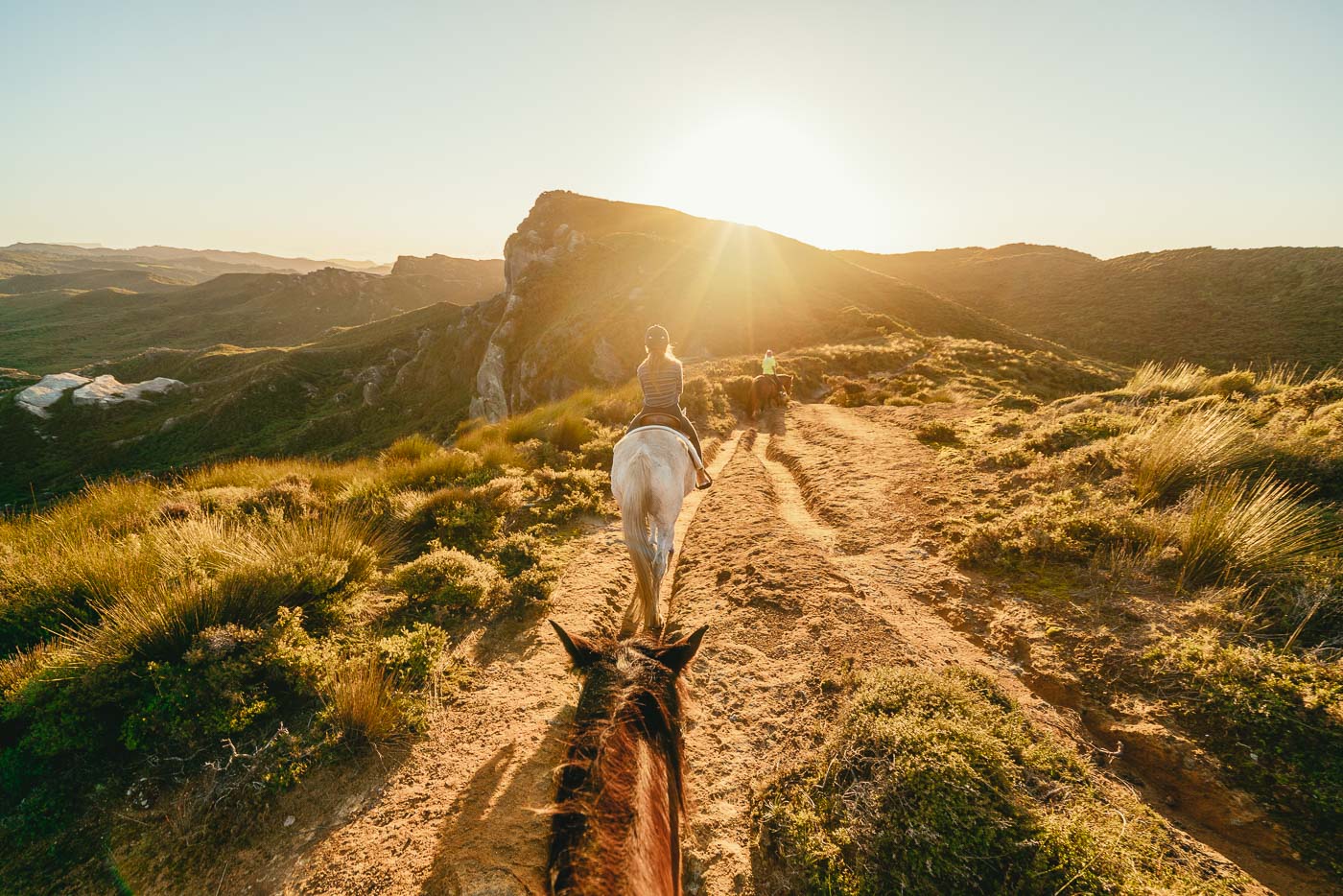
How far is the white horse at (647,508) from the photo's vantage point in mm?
5223

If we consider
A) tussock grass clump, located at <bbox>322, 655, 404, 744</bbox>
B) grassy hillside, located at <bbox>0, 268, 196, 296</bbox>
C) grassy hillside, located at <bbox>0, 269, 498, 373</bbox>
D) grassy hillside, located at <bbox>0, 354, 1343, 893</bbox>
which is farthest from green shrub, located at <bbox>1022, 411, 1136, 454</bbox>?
grassy hillside, located at <bbox>0, 268, 196, 296</bbox>

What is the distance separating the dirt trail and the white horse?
58 centimetres

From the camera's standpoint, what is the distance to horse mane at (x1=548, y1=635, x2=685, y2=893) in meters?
2.12

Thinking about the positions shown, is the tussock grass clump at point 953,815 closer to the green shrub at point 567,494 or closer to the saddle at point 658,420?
the saddle at point 658,420

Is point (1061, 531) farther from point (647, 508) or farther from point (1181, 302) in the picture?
point (1181, 302)

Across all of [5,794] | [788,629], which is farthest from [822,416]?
[5,794]

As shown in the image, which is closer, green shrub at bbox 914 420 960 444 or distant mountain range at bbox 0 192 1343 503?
green shrub at bbox 914 420 960 444

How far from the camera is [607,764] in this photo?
8.48ft

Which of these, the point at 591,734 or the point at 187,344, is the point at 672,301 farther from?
the point at 187,344

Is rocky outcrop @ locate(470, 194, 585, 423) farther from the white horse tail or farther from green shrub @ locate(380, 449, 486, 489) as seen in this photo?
the white horse tail

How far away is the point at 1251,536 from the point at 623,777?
21.4 ft

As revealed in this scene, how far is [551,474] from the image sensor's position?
9477 millimetres

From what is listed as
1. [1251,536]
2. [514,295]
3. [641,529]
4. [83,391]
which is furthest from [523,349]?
[83,391]

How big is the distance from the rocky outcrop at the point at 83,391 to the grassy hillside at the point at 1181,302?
105147 mm
